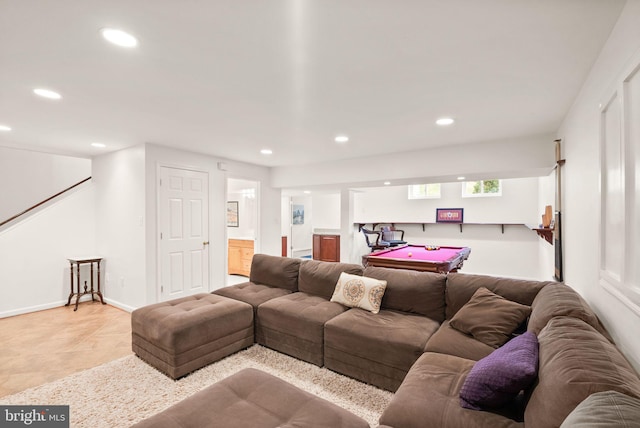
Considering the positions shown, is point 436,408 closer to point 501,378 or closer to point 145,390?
point 501,378

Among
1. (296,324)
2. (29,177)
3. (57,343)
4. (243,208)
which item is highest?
(29,177)

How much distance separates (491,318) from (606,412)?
1405 mm

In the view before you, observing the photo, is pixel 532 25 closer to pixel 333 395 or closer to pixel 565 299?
pixel 565 299

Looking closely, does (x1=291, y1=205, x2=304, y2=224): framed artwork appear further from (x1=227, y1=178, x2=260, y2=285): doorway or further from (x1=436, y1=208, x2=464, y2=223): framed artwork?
(x1=436, y1=208, x2=464, y2=223): framed artwork

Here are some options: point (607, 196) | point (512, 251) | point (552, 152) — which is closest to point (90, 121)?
point (607, 196)

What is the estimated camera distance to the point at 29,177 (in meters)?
5.21

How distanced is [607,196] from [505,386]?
1.21m

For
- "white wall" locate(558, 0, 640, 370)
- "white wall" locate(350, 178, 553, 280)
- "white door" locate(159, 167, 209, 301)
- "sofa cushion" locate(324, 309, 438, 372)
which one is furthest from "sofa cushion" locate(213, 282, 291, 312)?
"white wall" locate(350, 178, 553, 280)

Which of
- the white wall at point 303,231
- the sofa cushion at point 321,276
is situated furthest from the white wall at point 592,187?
the white wall at point 303,231

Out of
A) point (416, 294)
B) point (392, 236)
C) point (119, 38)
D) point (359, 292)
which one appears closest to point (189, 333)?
point (359, 292)

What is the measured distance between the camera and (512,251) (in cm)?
671

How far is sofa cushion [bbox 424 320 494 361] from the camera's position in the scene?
1.95 m

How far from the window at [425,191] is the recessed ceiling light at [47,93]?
6960 millimetres

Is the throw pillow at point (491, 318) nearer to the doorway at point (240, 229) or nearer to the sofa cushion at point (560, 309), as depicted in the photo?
the sofa cushion at point (560, 309)
